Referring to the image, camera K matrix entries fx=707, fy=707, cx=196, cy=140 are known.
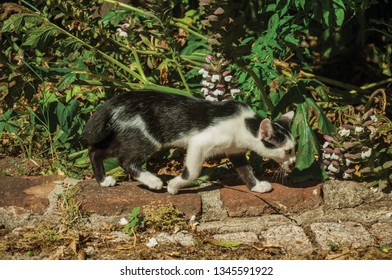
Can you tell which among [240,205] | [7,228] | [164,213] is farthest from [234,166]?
[7,228]

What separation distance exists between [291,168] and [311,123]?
0.38 meters

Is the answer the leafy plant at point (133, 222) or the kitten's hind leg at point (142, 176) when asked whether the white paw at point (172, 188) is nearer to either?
the kitten's hind leg at point (142, 176)

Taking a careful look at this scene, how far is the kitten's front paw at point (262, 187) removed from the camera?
4684 millimetres

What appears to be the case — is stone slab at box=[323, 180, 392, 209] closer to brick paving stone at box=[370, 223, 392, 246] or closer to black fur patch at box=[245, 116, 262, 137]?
brick paving stone at box=[370, 223, 392, 246]

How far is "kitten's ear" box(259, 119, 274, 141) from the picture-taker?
177 inches

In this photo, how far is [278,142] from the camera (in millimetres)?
4582

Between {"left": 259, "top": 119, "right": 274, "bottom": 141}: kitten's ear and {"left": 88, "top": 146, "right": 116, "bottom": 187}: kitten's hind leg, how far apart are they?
1035 mm

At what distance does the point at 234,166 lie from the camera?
483 cm

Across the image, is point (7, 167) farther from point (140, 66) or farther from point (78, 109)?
point (140, 66)

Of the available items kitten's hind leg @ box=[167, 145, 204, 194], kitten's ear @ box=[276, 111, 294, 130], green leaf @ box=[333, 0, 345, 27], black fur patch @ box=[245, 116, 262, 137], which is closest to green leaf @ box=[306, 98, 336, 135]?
kitten's ear @ box=[276, 111, 294, 130]

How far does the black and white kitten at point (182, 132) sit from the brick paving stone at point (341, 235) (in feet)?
1.60

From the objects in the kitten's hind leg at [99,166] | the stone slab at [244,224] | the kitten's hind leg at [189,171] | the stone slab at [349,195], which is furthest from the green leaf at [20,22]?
the stone slab at [349,195]

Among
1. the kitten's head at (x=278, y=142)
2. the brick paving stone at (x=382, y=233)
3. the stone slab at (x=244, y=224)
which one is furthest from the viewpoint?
the kitten's head at (x=278, y=142)
